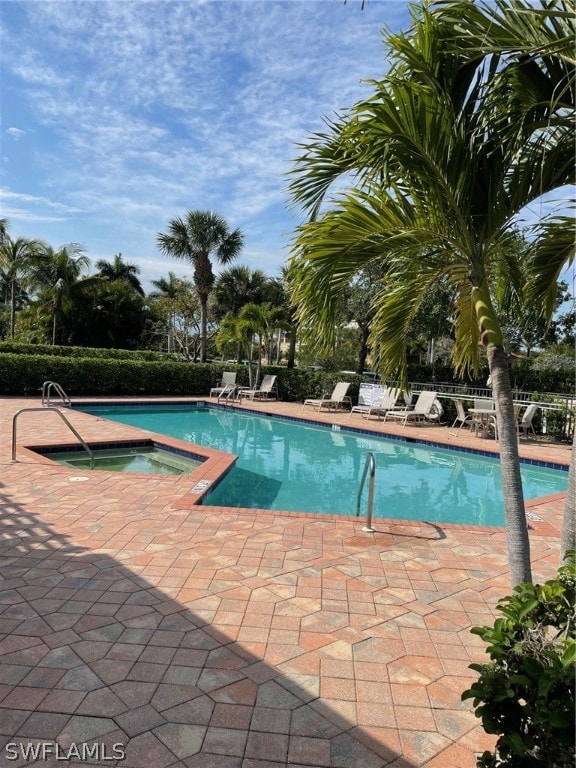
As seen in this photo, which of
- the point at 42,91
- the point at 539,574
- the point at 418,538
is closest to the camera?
the point at 539,574

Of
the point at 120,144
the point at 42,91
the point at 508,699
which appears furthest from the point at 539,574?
the point at 120,144

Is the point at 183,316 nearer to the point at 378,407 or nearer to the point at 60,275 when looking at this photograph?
the point at 60,275

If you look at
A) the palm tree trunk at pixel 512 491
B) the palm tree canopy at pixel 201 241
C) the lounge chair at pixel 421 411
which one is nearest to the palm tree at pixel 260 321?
the palm tree canopy at pixel 201 241

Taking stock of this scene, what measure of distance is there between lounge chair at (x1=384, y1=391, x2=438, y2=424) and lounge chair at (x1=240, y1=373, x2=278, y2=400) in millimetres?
5833

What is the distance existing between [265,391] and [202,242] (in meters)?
9.60

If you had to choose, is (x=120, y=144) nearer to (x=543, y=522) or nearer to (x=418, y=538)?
(x=418, y=538)

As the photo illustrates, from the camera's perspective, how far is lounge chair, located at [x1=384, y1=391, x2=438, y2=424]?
47.6ft

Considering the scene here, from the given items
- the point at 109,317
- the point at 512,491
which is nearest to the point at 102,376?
the point at 109,317

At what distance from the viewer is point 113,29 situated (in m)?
5.08

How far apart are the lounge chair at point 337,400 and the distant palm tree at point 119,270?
80.7 feet

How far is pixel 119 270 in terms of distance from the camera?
3881cm

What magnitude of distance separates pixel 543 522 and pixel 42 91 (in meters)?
8.08

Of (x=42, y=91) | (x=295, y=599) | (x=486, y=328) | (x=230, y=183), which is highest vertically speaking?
(x=230, y=183)

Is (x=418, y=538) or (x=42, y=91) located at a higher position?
(x=42, y=91)
